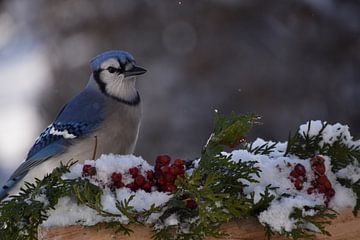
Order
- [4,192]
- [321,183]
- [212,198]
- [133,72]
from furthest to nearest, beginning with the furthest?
[133,72] < [4,192] < [321,183] < [212,198]

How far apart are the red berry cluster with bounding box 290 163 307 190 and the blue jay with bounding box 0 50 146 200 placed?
974mm

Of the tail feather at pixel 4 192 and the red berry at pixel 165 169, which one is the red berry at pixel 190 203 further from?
the tail feather at pixel 4 192

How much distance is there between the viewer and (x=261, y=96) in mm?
3857

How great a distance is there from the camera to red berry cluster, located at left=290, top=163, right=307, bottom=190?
53.2 inches

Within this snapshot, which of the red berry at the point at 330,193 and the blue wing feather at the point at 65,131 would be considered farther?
the blue wing feather at the point at 65,131

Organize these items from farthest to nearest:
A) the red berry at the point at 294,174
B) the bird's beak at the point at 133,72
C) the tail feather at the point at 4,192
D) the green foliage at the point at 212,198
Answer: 1. the bird's beak at the point at 133,72
2. the tail feather at the point at 4,192
3. the red berry at the point at 294,174
4. the green foliage at the point at 212,198

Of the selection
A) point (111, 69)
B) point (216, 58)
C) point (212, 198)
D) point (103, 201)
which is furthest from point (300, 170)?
point (216, 58)

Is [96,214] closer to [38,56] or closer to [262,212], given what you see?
[262,212]

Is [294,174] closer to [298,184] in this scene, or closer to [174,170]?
[298,184]

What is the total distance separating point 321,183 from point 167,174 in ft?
0.77

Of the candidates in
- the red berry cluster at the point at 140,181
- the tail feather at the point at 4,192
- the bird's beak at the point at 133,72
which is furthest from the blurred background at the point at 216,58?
the red berry cluster at the point at 140,181

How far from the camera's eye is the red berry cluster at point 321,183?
134cm

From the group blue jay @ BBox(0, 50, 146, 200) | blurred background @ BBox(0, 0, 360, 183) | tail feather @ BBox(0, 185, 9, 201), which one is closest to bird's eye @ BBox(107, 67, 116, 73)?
blue jay @ BBox(0, 50, 146, 200)

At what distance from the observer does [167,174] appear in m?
1.34
